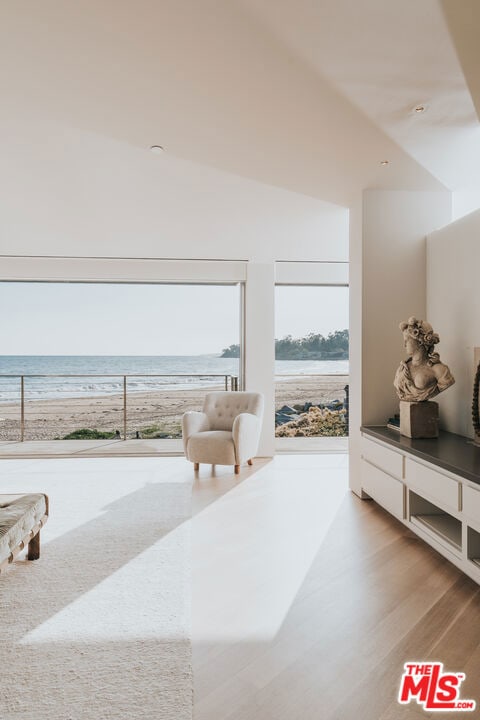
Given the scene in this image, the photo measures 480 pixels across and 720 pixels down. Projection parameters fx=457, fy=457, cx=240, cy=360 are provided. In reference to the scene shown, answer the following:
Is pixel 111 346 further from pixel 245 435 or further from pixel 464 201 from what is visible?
pixel 464 201

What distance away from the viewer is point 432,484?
2.55m

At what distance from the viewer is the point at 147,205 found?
442 cm

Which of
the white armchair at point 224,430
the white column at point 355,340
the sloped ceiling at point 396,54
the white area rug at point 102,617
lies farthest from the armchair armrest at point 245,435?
the sloped ceiling at point 396,54

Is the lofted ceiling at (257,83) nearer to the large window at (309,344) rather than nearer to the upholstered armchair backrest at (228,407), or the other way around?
the upholstered armchair backrest at (228,407)

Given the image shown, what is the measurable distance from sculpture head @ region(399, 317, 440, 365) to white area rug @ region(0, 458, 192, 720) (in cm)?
204

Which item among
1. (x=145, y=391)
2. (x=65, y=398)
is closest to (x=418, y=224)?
(x=145, y=391)

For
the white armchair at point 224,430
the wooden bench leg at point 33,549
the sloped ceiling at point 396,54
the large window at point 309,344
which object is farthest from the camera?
the large window at point 309,344

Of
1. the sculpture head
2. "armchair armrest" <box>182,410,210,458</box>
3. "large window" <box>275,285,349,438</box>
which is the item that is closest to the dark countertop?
the sculpture head

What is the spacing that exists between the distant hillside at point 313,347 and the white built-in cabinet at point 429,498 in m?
7.66

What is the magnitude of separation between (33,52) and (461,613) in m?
3.44

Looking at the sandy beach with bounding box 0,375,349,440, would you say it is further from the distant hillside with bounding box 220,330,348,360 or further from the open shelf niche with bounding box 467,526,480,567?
the open shelf niche with bounding box 467,526,480,567

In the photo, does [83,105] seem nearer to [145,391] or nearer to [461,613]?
[461,613]

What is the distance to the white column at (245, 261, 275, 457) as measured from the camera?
579 cm

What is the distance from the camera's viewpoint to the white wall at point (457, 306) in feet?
10.4
